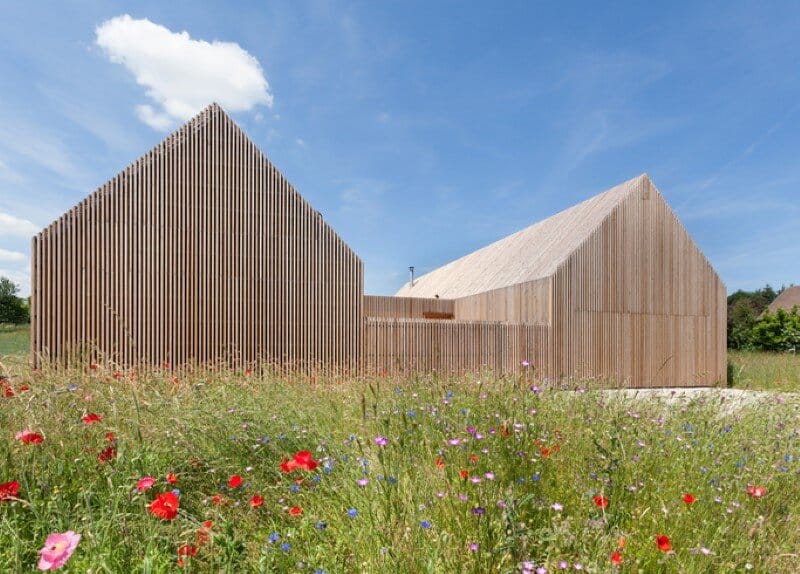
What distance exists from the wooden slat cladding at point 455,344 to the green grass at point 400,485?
6171mm

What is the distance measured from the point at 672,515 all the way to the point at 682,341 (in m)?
12.1

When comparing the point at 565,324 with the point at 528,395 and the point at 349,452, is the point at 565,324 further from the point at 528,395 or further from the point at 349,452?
the point at 349,452

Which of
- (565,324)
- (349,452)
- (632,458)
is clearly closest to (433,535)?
(349,452)

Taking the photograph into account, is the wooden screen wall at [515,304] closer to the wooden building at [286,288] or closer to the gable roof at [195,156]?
the wooden building at [286,288]

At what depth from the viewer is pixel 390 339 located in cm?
1018

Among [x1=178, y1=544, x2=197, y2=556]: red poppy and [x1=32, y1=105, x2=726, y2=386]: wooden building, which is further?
[x1=32, y1=105, x2=726, y2=386]: wooden building

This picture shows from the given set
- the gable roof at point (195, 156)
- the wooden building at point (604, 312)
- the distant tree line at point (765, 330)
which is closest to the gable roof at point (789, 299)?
the distant tree line at point (765, 330)

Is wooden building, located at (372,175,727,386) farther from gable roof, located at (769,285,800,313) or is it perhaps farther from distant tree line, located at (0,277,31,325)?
distant tree line, located at (0,277,31,325)

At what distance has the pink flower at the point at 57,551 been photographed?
3.82 ft

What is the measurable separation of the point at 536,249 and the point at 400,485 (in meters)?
12.6

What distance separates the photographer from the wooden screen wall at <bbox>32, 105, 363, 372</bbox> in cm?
838

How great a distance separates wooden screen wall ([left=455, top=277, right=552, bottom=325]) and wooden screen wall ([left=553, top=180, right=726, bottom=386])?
31 centimetres

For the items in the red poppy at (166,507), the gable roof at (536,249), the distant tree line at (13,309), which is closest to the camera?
the red poppy at (166,507)

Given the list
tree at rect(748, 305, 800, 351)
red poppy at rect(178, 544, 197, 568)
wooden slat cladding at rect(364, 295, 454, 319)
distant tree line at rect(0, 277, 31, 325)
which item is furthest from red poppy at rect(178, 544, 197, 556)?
distant tree line at rect(0, 277, 31, 325)
